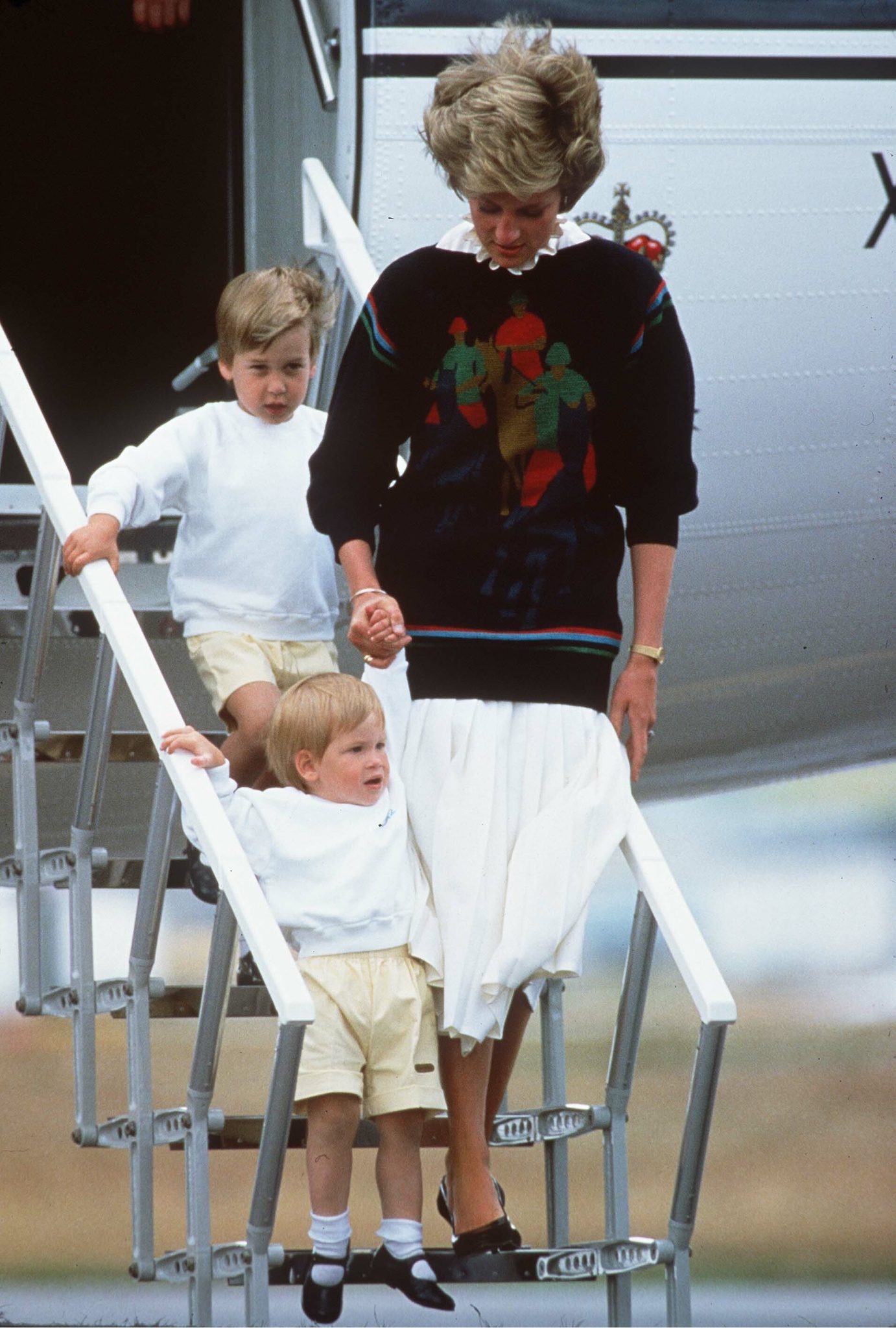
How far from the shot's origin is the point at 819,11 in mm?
3391

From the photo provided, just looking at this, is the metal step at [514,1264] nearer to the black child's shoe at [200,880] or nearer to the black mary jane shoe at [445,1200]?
the black mary jane shoe at [445,1200]

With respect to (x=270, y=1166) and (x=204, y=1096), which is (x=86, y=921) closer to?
(x=204, y=1096)

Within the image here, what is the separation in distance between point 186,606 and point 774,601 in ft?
5.41

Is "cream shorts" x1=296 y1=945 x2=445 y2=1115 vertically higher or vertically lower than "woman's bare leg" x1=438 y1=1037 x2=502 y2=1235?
higher

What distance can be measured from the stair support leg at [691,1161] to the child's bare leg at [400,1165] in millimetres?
309

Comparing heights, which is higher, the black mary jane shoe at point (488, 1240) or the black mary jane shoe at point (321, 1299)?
the black mary jane shoe at point (488, 1240)

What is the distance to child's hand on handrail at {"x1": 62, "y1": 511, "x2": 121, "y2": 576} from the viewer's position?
2.23 metres

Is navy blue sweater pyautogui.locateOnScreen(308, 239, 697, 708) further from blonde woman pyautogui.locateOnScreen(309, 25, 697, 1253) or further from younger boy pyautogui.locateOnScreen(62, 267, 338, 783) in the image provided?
younger boy pyautogui.locateOnScreen(62, 267, 338, 783)

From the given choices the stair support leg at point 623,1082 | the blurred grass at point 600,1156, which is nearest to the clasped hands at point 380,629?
the stair support leg at point 623,1082

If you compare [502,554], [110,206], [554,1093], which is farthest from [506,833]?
[110,206]

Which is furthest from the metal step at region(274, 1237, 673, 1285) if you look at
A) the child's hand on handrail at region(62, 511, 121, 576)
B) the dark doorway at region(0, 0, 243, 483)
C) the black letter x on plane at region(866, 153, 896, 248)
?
the dark doorway at region(0, 0, 243, 483)

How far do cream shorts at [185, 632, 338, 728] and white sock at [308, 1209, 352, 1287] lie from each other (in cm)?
81

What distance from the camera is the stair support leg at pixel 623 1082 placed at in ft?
7.11

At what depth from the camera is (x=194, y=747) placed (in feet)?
6.48
